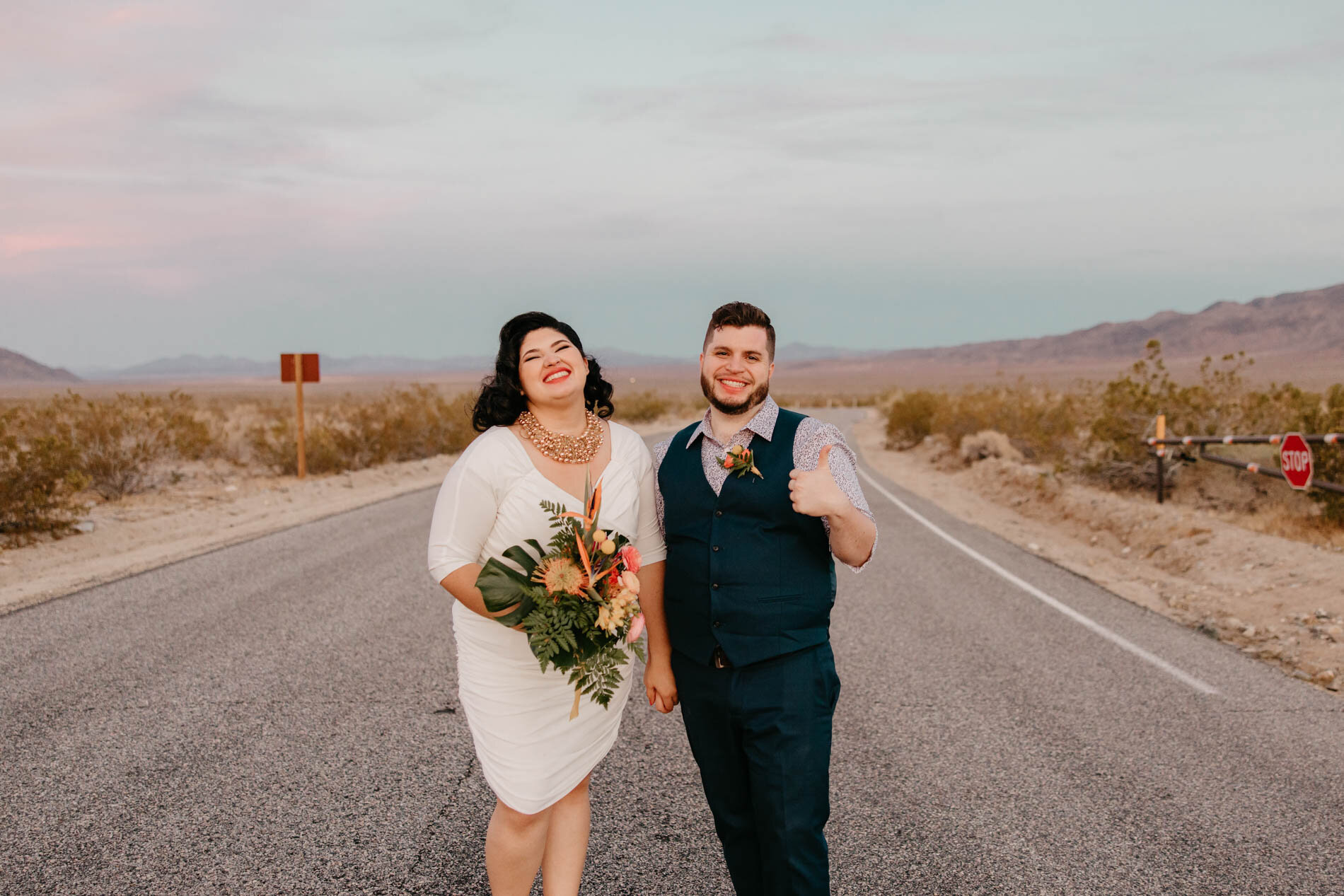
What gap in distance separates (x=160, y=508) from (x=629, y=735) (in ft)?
42.2

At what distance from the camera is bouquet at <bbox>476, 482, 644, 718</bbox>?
2449 millimetres

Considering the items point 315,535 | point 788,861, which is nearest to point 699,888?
point 788,861

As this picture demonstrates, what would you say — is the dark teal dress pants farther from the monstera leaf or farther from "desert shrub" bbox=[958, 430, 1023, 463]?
"desert shrub" bbox=[958, 430, 1023, 463]

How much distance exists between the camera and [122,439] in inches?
754

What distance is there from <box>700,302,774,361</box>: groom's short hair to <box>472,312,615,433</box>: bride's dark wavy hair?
1.29 ft

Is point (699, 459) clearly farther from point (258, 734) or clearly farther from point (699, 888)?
point (258, 734)

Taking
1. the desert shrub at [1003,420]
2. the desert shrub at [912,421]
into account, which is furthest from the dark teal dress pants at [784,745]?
the desert shrub at [912,421]

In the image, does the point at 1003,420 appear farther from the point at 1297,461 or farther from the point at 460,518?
the point at 460,518

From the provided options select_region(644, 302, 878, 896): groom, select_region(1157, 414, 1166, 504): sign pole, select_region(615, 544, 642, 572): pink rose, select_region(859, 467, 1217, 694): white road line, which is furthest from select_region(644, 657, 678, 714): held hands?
select_region(1157, 414, 1166, 504): sign pole

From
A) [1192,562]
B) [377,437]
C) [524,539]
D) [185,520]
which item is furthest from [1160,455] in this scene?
[377,437]

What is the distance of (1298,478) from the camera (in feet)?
31.1

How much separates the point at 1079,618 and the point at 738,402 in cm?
554

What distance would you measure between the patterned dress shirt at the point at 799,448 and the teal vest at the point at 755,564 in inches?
0.9

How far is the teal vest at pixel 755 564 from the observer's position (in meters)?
2.54
